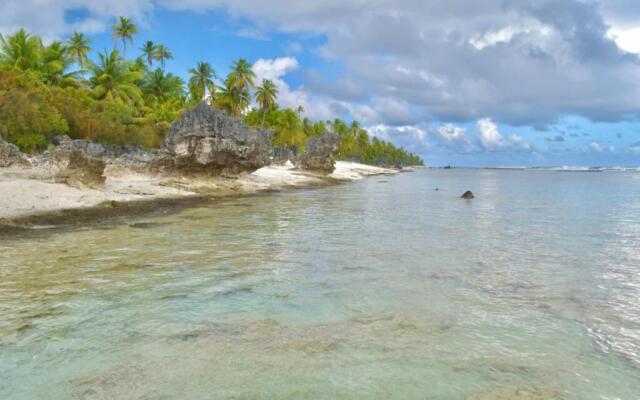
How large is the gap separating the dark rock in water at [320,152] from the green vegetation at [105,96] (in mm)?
15143

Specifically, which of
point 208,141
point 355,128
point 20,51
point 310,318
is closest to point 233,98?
point 20,51

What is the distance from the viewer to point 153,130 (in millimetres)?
50594

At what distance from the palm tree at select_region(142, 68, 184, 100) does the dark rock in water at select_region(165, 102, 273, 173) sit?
135ft

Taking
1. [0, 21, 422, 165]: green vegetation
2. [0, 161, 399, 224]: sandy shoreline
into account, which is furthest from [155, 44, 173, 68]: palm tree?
[0, 161, 399, 224]: sandy shoreline

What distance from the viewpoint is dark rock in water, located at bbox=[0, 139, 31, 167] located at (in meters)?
23.7

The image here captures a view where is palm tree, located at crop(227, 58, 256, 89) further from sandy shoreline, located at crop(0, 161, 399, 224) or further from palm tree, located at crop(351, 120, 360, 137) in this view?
palm tree, located at crop(351, 120, 360, 137)

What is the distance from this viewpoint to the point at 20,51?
147ft

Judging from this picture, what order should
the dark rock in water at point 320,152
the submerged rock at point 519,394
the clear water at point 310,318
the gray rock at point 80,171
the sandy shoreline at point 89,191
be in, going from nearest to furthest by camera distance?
the submerged rock at point 519,394, the clear water at point 310,318, the sandy shoreline at point 89,191, the gray rock at point 80,171, the dark rock in water at point 320,152

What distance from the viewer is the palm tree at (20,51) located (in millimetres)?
44406

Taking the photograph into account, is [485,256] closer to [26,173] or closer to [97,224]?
[97,224]

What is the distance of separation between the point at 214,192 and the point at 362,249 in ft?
64.7

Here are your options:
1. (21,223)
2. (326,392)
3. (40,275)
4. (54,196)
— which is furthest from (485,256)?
(54,196)

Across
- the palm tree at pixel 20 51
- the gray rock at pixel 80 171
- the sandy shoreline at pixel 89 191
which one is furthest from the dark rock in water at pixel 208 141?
the palm tree at pixel 20 51

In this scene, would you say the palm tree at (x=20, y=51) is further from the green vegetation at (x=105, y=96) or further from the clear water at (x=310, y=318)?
the clear water at (x=310, y=318)
